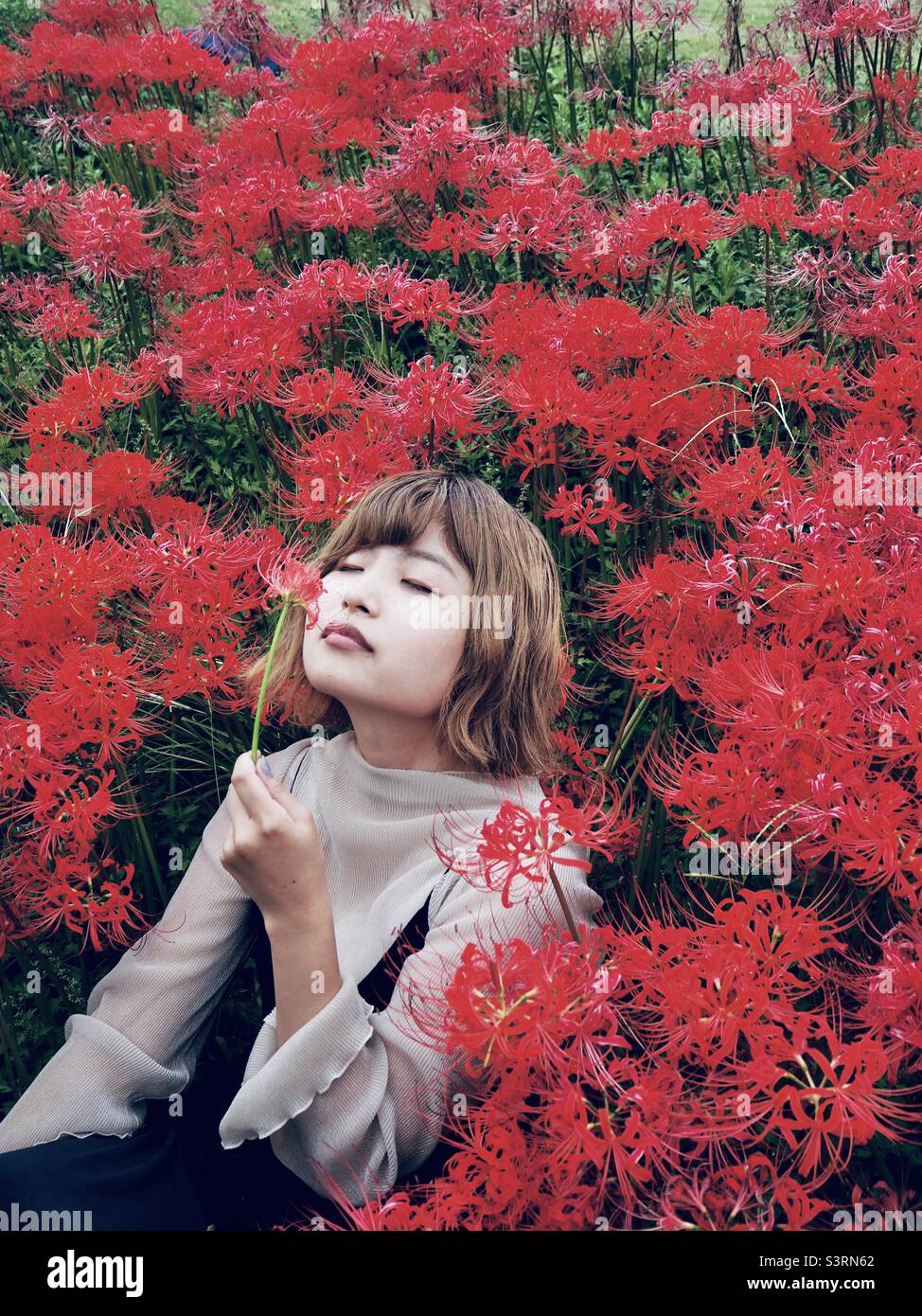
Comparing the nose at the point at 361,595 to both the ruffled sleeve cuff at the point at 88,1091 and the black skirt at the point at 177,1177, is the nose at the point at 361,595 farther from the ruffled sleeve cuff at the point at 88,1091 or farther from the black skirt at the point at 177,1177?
the ruffled sleeve cuff at the point at 88,1091

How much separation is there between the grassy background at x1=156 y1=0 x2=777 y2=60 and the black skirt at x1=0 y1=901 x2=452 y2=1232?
220 cm

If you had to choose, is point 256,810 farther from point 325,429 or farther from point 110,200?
point 110,200

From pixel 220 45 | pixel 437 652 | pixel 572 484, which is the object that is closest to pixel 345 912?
pixel 437 652

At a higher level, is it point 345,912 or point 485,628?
point 485,628

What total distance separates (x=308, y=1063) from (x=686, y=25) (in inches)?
98.1

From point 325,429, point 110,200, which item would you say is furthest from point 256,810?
point 110,200

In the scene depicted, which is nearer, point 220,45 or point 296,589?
point 296,589

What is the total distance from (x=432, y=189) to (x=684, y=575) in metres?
1.08

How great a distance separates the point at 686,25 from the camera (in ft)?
8.58

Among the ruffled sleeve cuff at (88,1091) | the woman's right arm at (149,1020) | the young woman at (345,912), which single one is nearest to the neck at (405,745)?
the young woman at (345,912)

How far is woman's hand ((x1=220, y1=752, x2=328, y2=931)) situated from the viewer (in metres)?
1.10

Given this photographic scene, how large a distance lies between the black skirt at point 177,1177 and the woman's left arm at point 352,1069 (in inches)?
2.2

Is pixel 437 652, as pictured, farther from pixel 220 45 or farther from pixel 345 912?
pixel 220 45

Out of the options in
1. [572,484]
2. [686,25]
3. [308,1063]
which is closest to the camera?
[308,1063]
